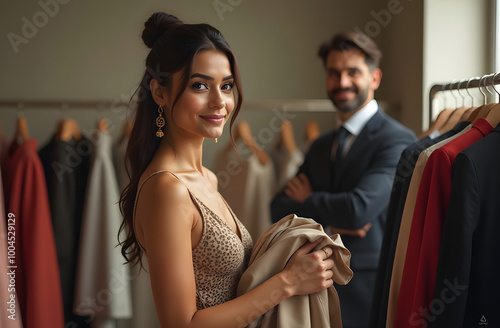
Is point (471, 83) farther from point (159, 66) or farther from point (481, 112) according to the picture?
point (159, 66)

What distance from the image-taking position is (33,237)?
209 cm

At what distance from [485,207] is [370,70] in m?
1.26

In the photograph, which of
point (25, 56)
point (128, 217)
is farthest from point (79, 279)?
point (25, 56)

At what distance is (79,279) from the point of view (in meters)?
2.32

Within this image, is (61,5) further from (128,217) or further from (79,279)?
(128,217)

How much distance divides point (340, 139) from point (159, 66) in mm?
1205

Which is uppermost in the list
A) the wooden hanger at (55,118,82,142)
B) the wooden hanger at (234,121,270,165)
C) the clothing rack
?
the clothing rack

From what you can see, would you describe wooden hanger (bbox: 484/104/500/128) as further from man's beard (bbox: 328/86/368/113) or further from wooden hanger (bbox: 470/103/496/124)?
man's beard (bbox: 328/86/368/113)

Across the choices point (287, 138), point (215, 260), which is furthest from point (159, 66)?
point (287, 138)

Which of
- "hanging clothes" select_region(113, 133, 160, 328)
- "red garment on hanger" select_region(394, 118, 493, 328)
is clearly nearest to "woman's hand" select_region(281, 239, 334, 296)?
"red garment on hanger" select_region(394, 118, 493, 328)

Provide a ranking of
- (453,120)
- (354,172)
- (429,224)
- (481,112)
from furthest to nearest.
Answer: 1. (354,172)
2. (453,120)
3. (481,112)
4. (429,224)

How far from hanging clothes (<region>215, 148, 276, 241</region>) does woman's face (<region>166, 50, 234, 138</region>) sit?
1.41 m

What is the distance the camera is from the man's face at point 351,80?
2.35 meters

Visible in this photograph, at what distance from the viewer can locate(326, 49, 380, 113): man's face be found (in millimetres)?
2348
